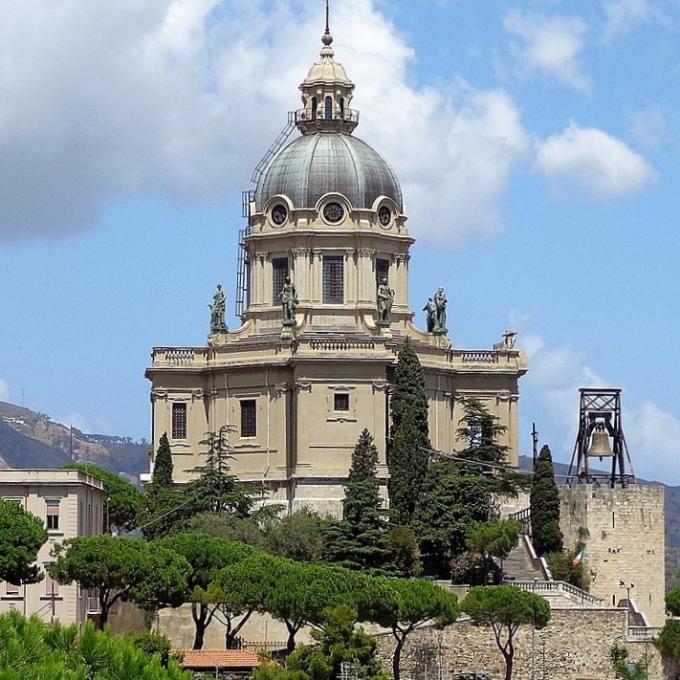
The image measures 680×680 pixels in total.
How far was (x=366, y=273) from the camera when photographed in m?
114

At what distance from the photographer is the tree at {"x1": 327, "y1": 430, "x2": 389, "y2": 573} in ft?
330

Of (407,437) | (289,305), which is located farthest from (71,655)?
(289,305)

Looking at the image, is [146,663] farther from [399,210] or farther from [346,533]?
[399,210]

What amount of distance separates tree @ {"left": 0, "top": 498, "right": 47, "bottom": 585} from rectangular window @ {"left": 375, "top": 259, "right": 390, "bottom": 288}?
28846 millimetres

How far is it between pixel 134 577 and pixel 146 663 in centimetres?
2811

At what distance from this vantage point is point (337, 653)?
275 feet

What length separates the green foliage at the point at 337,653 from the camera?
83000 millimetres

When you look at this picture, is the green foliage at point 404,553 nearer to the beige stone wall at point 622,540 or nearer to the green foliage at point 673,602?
the beige stone wall at point 622,540

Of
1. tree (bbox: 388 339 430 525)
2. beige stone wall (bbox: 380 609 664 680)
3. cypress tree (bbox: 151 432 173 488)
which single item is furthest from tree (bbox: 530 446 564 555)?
cypress tree (bbox: 151 432 173 488)

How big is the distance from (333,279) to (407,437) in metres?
11.4

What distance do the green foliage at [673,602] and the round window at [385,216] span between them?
21.2 meters

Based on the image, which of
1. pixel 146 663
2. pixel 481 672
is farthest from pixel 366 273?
pixel 146 663

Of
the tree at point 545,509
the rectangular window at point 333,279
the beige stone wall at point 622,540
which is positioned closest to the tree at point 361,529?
the tree at point 545,509

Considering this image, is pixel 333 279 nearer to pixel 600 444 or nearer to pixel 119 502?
pixel 119 502
